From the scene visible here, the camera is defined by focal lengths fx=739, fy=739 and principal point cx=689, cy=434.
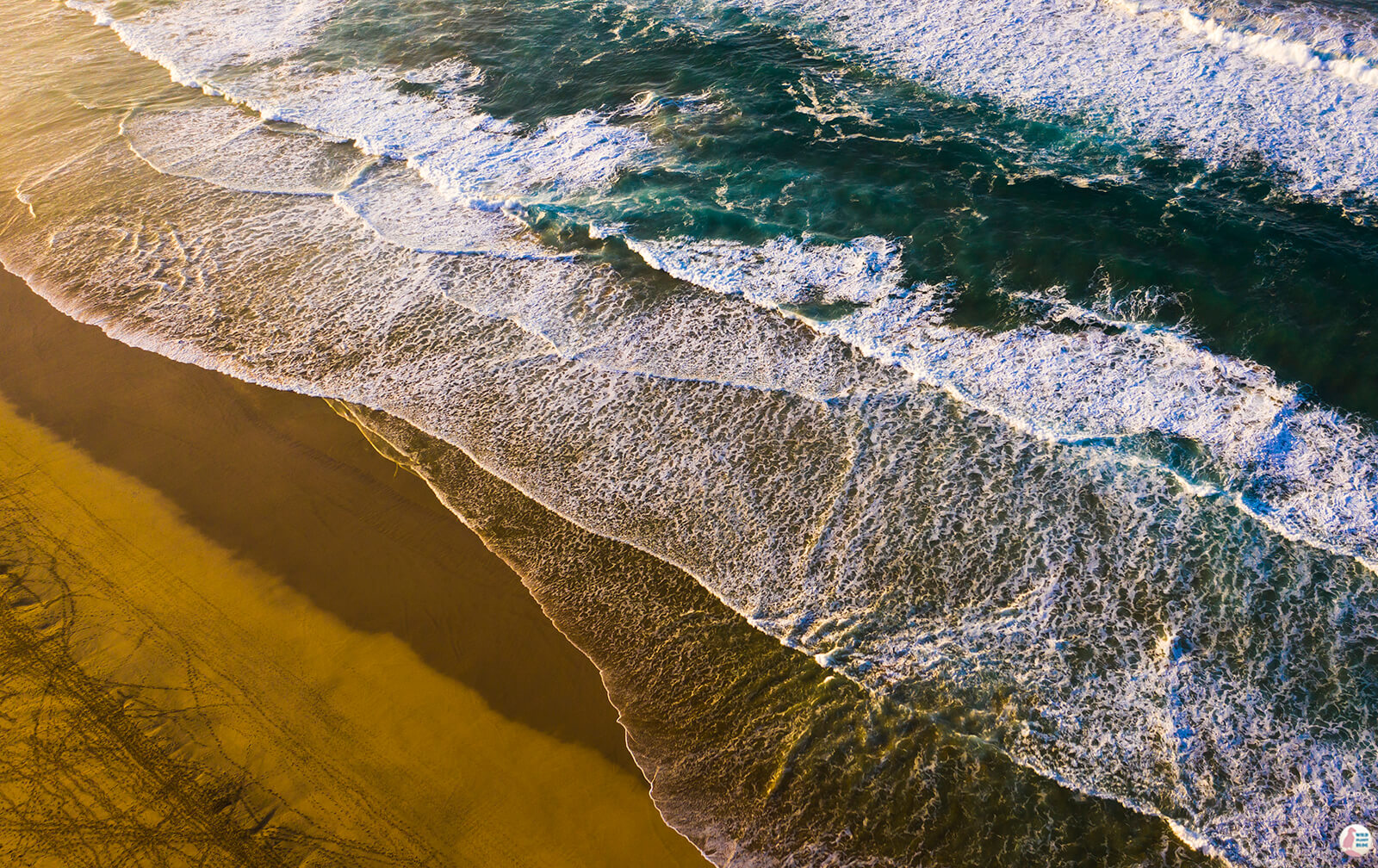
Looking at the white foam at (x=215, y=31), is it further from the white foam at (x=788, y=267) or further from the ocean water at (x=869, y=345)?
the white foam at (x=788, y=267)

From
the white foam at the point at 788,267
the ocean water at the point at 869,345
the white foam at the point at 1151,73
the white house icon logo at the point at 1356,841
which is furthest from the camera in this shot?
the white foam at the point at 1151,73

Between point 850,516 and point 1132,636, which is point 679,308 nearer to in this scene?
point 850,516

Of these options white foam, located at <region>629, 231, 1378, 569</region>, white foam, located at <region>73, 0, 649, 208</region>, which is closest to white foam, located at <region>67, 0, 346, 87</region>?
white foam, located at <region>73, 0, 649, 208</region>

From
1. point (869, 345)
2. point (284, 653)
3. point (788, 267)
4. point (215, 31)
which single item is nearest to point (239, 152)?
point (215, 31)

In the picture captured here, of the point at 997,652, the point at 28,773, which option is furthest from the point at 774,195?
the point at 28,773

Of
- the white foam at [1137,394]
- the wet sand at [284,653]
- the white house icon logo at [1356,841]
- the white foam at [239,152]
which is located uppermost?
the white foam at [239,152]

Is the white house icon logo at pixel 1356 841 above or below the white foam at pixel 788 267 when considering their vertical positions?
below

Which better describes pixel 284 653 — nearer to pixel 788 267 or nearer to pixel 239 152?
pixel 788 267

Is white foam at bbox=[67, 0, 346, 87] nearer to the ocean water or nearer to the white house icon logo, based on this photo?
the ocean water

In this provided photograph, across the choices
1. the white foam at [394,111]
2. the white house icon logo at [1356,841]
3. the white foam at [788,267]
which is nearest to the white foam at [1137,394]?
the white foam at [788,267]
